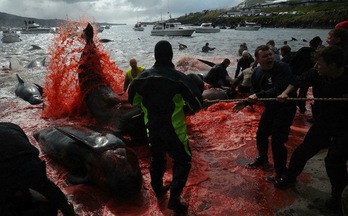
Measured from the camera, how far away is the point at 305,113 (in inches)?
362

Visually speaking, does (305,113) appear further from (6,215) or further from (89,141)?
(6,215)

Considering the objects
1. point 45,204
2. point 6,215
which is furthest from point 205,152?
point 6,215

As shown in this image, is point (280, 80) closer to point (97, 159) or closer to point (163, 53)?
point (163, 53)

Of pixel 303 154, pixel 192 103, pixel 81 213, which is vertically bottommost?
pixel 81 213

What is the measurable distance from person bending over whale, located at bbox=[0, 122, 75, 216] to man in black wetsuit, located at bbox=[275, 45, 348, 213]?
3.60 metres

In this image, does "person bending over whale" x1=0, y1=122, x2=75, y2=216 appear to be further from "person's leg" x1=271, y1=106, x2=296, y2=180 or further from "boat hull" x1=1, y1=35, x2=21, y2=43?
"boat hull" x1=1, y1=35, x2=21, y2=43

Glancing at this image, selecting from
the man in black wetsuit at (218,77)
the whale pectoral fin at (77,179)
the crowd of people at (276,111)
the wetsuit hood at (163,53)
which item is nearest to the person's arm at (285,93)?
the crowd of people at (276,111)

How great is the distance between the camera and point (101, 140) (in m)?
5.45

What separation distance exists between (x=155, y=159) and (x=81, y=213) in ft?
4.73

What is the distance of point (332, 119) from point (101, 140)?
3.76 metres

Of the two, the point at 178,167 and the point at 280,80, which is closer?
the point at 178,167

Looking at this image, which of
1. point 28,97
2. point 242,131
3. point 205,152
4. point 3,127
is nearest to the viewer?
point 3,127

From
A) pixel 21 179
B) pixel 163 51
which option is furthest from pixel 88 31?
pixel 21 179

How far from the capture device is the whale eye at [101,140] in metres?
5.33
